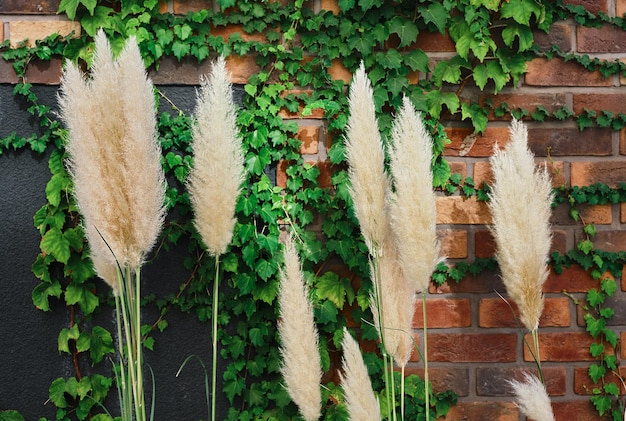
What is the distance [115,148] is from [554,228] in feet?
4.18

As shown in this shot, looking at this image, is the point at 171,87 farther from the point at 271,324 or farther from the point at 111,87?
the point at 271,324

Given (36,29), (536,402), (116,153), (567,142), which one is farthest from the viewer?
(567,142)

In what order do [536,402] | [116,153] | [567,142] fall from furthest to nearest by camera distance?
[567,142]
[536,402]
[116,153]

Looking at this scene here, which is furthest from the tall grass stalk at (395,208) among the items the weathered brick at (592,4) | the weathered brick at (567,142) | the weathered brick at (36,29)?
the weathered brick at (36,29)

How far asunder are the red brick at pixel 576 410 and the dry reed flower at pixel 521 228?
1.54 feet

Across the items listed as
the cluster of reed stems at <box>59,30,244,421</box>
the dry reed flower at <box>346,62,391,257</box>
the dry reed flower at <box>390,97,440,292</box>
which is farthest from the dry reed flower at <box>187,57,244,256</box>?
the dry reed flower at <box>390,97,440,292</box>

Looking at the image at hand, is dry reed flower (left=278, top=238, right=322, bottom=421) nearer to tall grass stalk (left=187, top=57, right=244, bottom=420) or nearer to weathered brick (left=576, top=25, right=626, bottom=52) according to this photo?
tall grass stalk (left=187, top=57, right=244, bottom=420)

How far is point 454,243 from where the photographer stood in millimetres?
1938

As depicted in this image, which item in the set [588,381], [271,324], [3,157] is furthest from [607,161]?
[3,157]

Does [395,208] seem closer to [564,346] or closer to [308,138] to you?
[308,138]

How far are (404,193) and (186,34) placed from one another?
0.80 meters

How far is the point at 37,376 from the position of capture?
6.11ft

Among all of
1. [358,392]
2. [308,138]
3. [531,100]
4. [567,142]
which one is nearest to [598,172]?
[567,142]

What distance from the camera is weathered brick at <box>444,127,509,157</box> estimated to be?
194cm
